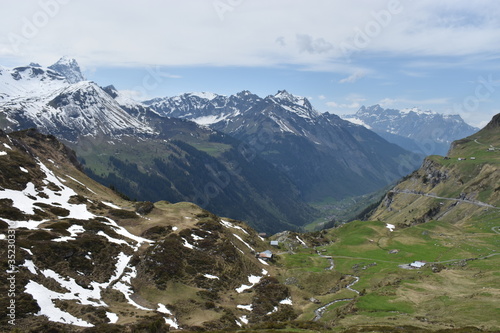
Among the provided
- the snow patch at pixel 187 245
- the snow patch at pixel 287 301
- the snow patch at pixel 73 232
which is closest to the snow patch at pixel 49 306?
the snow patch at pixel 73 232

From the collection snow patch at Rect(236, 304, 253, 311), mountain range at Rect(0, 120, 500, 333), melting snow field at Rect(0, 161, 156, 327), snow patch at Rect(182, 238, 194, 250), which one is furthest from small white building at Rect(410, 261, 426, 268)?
melting snow field at Rect(0, 161, 156, 327)

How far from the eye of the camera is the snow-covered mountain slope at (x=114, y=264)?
60.5 metres

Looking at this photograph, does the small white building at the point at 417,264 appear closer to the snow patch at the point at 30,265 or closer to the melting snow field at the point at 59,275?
the melting snow field at the point at 59,275

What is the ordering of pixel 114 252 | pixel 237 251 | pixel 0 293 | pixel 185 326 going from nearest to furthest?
pixel 0 293, pixel 185 326, pixel 114 252, pixel 237 251

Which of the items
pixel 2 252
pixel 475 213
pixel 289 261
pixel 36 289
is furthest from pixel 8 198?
pixel 475 213

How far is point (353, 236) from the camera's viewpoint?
158375mm

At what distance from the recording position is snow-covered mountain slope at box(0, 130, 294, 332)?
60.5 meters

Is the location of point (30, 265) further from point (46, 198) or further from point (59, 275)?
point (46, 198)

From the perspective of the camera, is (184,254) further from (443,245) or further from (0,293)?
(443,245)

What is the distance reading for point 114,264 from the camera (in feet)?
269

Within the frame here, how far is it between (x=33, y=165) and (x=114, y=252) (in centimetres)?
6013

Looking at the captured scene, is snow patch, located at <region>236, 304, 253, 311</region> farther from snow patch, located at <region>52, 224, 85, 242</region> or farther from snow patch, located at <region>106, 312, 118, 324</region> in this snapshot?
snow patch, located at <region>52, 224, 85, 242</region>

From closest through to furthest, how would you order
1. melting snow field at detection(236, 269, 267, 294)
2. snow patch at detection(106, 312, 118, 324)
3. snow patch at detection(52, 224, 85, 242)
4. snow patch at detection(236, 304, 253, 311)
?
snow patch at detection(106, 312, 118, 324)
snow patch at detection(236, 304, 253, 311)
snow patch at detection(52, 224, 85, 242)
melting snow field at detection(236, 269, 267, 294)

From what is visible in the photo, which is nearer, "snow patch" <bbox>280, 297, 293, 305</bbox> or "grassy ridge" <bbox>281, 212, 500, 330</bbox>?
"grassy ridge" <bbox>281, 212, 500, 330</bbox>
